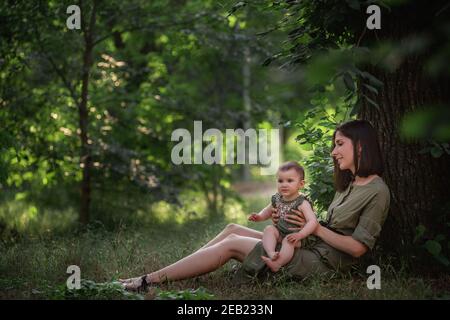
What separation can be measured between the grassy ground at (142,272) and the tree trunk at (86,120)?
1.44 metres

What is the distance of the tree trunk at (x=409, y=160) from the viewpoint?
4.09 meters

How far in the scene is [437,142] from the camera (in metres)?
3.96

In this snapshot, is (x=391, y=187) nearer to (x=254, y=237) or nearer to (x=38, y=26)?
(x=254, y=237)

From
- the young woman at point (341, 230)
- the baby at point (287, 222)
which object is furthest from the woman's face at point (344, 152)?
the baby at point (287, 222)

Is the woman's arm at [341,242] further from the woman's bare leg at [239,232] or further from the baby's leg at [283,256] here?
the woman's bare leg at [239,232]

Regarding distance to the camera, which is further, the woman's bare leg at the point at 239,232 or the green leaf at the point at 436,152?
the woman's bare leg at the point at 239,232

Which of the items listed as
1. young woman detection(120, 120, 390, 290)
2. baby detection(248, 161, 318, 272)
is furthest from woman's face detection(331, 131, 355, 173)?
baby detection(248, 161, 318, 272)

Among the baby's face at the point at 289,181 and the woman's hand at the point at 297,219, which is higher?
the baby's face at the point at 289,181

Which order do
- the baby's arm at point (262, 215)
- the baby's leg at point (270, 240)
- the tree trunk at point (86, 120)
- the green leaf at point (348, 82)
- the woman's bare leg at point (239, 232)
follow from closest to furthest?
the green leaf at point (348, 82) < the baby's leg at point (270, 240) < the baby's arm at point (262, 215) < the woman's bare leg at point (239, 232) < the tree trunk at point (86, 120)

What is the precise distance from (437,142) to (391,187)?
48 centimetres
